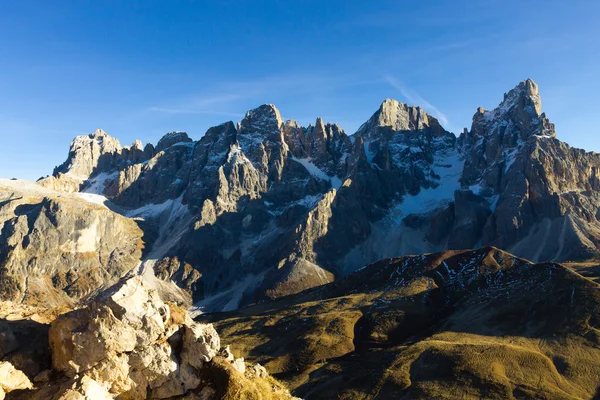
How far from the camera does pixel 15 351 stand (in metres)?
21.8

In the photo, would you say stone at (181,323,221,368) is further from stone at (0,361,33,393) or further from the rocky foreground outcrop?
stone at (0,361,33,393)

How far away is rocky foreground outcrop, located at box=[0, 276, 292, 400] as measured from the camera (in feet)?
69.2

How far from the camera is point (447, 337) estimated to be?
130500mm

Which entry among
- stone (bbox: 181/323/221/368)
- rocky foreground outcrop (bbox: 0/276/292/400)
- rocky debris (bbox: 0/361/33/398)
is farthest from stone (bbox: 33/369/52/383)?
stone (bbox: 181/323/221/368)

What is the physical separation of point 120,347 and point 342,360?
4706 inches

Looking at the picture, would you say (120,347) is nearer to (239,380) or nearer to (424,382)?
(239,380)

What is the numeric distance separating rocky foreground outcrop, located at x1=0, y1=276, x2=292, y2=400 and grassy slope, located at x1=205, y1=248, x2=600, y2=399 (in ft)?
283

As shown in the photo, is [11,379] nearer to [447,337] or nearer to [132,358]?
[132,358]

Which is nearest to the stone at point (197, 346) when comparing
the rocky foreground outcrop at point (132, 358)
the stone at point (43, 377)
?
the rocky foreground outcrop at point (132, 358)

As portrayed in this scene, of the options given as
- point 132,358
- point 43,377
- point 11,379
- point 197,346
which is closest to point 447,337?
point 197,346

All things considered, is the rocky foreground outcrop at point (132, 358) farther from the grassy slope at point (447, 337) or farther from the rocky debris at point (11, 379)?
the grassy slope at point (447, 337)

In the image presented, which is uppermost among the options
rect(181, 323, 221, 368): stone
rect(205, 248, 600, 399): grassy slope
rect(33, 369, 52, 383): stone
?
Answer: rect(181, 323, 221, 368): stone

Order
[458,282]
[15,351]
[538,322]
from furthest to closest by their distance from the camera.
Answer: [458,282]
[538,322]
[15,351]

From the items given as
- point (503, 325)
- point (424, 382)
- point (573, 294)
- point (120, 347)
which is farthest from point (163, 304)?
point (573, 294)
